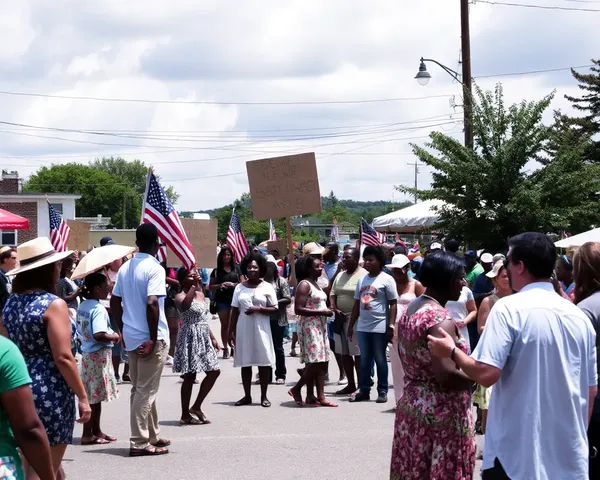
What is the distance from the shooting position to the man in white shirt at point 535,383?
4512mm

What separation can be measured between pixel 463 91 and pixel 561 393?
20026 mm

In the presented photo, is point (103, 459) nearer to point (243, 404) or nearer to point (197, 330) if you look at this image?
point (197, 330)

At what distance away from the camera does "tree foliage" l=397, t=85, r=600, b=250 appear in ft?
73.8

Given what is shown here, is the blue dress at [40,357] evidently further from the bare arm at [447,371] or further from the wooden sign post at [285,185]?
the wooden sign post at [285,185]

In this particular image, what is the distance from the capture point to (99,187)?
140m

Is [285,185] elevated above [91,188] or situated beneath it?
situated beneath

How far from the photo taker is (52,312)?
18.8 ft

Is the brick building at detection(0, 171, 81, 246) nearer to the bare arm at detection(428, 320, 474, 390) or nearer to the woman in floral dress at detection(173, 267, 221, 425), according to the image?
the woman in floral dress at detection(173, 267, 221, 425)

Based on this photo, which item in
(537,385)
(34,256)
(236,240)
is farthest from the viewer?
(236,240)

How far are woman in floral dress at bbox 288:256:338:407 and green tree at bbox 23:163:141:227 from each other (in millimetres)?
124823

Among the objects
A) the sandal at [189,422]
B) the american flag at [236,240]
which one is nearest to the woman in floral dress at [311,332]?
the sandal at [189,422]

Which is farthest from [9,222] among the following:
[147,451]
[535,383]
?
[535,383]

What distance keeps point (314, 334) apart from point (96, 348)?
10.8 feet

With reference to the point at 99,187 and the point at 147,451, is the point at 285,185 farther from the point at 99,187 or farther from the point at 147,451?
the point at 99,187
